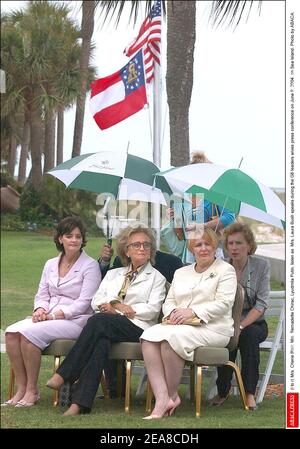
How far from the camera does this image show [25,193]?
121 ft

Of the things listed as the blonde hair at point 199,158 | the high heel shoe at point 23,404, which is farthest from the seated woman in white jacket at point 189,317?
the blonde hair at point 199,158

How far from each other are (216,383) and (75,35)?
34311 millimetres

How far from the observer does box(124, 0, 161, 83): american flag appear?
1284 cm

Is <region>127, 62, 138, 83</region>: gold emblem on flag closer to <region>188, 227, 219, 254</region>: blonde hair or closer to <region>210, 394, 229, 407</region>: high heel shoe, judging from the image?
<region>188, 227, 219, 254</region>: blonde hair

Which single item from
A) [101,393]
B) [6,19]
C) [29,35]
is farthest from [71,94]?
[101,393]

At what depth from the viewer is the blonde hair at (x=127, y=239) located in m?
8.00

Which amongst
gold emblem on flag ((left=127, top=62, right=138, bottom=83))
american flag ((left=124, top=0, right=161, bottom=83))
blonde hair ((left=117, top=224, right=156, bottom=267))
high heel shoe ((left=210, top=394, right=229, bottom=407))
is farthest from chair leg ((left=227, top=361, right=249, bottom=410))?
american flag ((left=124, top=0, right=161, bottom=83))

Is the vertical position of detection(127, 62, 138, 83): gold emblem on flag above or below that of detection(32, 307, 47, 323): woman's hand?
above

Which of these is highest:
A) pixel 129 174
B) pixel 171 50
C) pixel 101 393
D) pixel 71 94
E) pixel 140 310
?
pixel 71 94

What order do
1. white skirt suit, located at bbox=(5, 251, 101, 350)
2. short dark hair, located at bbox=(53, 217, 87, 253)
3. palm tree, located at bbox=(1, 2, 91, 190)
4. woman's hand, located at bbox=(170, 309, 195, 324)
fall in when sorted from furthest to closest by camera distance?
palm tree, located at bbox=(1, 2, 91, 190)
short dark hair, located at bbox=(53, 217, 87, 253)
white skirt suit, located at bbox=(5, 251, 101, 350)
woman's hand, located at bbox=(170, 309, 195, 324)

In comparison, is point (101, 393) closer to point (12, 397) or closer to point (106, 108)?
point (12, 397)

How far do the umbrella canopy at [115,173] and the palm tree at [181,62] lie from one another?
3.84m

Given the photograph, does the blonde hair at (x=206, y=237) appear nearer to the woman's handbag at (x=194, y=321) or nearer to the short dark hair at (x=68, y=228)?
the woman's handbag at (x=194, y=321)

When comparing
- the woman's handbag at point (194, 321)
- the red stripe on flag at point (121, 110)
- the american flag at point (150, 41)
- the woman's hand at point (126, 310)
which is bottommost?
the woman's handbag at point (194, 321)
